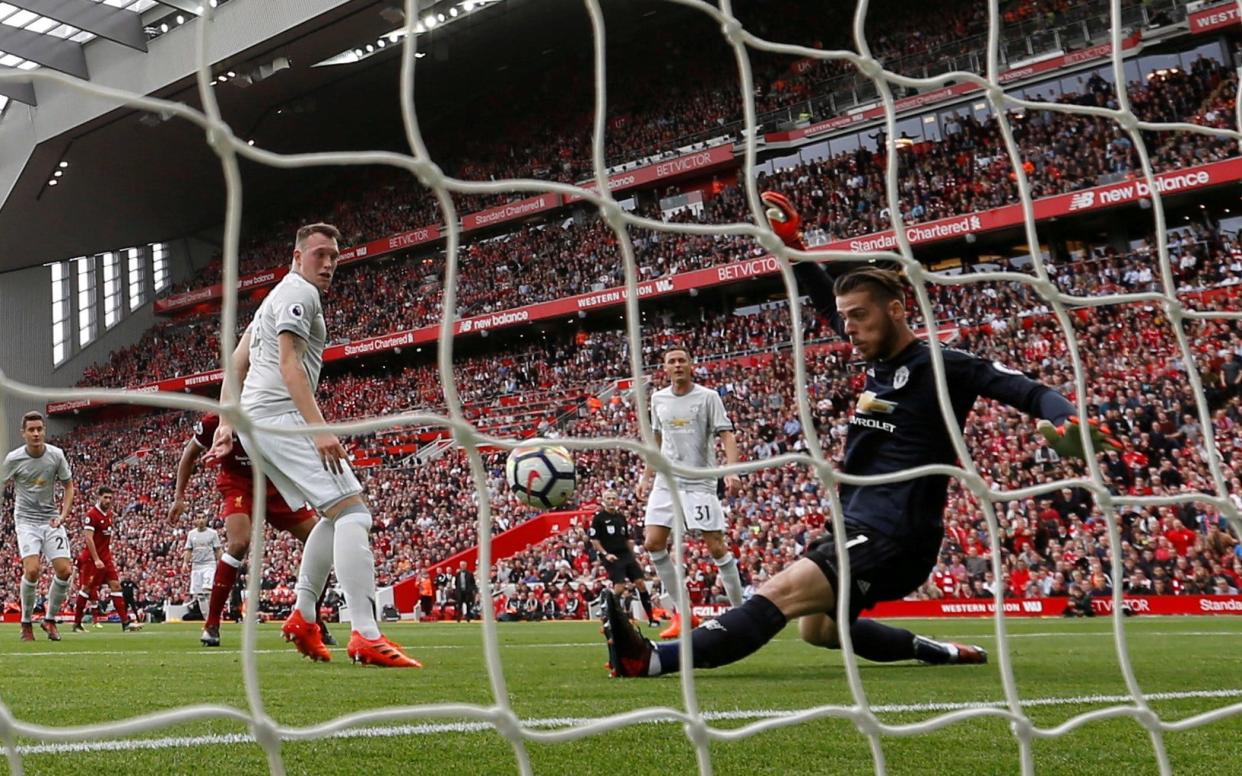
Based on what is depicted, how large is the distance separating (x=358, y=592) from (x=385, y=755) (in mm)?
2165

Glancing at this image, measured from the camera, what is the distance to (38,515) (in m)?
8.52

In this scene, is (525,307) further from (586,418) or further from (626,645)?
(626,645)

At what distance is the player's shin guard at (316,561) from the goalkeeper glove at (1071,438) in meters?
3.14

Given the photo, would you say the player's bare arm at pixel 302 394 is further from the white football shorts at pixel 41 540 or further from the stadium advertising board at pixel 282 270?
the stadium advertising board at pixel 282 270

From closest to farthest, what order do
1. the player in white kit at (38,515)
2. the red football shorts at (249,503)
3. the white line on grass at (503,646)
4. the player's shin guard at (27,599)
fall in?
the red football shorts at (249,503), the white line on grass at (503,646), the player in white kit at (38,515), the player's shin guard at (27,599)

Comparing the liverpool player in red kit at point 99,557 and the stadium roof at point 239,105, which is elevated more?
the stadium roof at point 239,105

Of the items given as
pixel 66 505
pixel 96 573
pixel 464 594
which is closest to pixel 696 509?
pixel 66 505

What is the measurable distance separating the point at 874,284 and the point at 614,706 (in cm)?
155

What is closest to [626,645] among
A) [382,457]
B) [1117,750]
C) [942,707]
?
[942,707]

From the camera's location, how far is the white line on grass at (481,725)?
2576 millimetres

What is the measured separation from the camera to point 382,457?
1035 inches

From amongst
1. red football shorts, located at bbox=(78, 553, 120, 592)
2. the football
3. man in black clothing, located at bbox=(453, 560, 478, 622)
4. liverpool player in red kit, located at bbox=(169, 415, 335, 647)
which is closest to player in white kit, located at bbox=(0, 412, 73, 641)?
liverpool player in red kit, located at bbox=(169, 415, 335, 647)

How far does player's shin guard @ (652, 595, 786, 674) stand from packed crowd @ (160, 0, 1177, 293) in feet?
73.8

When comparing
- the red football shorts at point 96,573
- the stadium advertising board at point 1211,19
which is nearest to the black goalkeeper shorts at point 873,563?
the red football shorts at point 96,573
